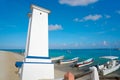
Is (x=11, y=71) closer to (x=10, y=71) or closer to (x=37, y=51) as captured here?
(x=10, y=71)

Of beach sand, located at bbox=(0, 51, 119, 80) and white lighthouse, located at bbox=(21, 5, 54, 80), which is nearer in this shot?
white lighthouse, located at bbox=(21, 5, 54, 80)

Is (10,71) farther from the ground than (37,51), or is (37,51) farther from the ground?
(37,51)

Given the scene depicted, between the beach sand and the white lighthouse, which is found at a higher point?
the white lighthouse

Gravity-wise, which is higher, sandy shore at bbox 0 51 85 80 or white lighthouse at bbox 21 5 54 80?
white lighthouse at bbox 21 5 54 80

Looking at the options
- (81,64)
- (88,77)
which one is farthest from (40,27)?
(81,64)

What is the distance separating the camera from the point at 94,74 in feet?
17.1

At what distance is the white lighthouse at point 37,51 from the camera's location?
8977 millimetres

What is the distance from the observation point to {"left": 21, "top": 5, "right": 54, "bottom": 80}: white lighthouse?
898 centimetres

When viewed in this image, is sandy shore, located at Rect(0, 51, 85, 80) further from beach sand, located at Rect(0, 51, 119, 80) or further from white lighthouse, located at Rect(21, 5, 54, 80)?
white lighthouse, located at Rect(21, 5, 54, 80)

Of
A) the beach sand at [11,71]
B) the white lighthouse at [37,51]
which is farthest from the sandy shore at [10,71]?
the white lighthouse at [37,51]

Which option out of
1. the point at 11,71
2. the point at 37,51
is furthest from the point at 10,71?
the point at 37,51

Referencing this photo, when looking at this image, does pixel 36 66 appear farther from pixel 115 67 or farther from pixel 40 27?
pixel 115 67

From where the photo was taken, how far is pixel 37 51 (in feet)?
30.8

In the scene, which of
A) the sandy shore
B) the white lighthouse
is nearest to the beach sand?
the sandy shore
